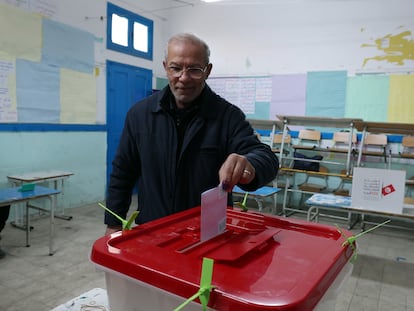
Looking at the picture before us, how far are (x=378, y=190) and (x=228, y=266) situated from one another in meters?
2.59

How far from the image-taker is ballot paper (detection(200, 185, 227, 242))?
688 millimetres

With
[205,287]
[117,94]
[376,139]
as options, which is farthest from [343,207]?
[117,94]

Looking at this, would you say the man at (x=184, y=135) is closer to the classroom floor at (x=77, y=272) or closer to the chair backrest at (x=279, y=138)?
the classroom floor at (x=77, y=272)

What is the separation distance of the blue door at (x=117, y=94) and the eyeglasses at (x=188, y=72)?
424cm

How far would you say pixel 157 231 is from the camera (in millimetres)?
788

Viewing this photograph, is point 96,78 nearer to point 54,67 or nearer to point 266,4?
point 54,67

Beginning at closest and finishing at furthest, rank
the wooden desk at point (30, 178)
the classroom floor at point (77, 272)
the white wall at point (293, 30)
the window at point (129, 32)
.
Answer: the classroom floor at point (77, 272) → the wooden desk at point (30, 178) → the white wall at point (293, 30) → the window at point (129, 32)

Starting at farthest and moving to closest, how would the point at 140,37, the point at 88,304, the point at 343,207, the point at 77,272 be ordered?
the point at 140,37 < the point at 343,207 < the point at 77,272 < the point at 88,304

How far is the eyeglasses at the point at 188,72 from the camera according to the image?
3.67 ft

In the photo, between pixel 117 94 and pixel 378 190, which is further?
pixel 117 94

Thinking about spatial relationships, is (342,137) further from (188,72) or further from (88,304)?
(88,304)

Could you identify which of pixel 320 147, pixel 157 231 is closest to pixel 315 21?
pixel 320 147

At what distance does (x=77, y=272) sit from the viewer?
2.74 meters

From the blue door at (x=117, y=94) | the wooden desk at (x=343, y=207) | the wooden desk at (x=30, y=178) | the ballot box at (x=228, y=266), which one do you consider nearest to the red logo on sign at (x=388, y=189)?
the wooden desk at (x=343, y=207)
